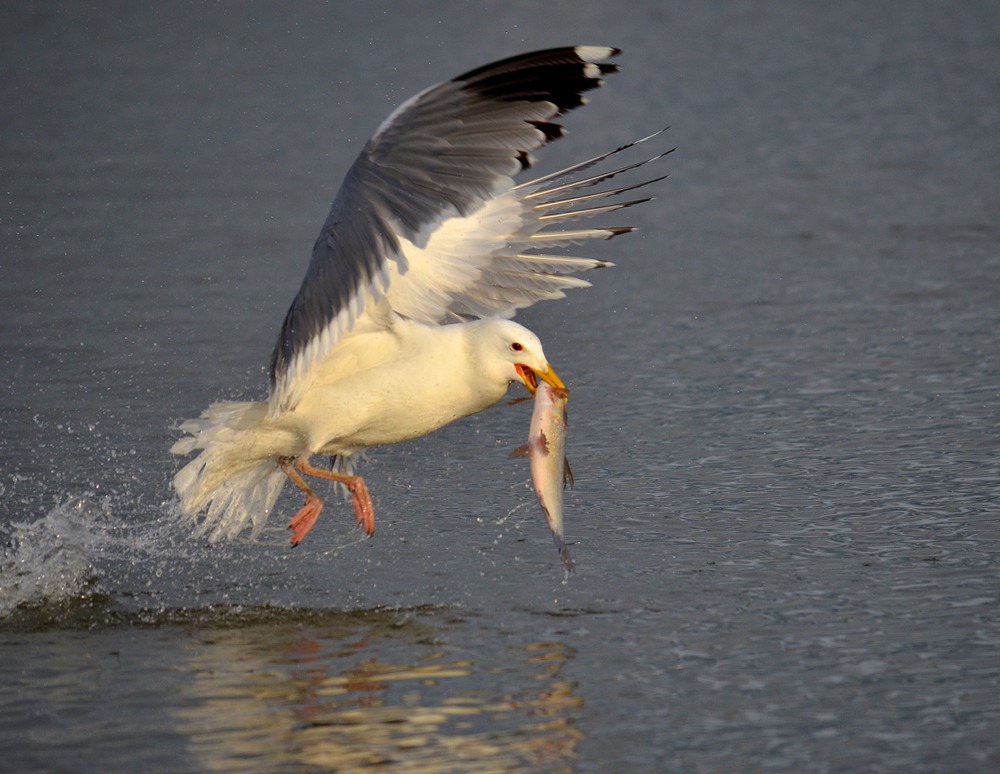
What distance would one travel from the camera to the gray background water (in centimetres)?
500

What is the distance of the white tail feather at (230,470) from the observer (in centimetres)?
689

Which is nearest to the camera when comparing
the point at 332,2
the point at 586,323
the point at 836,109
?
the point at 586,323

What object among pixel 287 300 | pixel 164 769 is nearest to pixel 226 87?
pixel 287 300

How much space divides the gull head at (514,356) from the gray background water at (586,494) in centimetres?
75

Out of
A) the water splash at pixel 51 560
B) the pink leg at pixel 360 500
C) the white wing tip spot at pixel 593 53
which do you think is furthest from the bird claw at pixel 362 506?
the white wing tip spot at pixel 593 53

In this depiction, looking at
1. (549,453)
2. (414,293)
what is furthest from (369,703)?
(414,293)

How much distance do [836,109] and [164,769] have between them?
13737 millimetres

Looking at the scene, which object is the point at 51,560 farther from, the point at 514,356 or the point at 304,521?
the point at 514,356

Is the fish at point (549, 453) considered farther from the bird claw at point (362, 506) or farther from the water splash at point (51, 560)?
the water splash at point (51, 560)

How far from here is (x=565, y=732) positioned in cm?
486

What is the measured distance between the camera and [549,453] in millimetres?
5809

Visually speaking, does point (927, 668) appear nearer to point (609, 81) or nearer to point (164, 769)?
point (164, 769)

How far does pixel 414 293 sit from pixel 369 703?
207 cm

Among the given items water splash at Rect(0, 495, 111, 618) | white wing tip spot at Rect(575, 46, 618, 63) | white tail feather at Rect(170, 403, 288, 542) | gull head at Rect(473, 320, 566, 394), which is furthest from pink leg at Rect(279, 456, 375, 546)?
white wing tip spot at Rect(575, 46, 618, 63)
